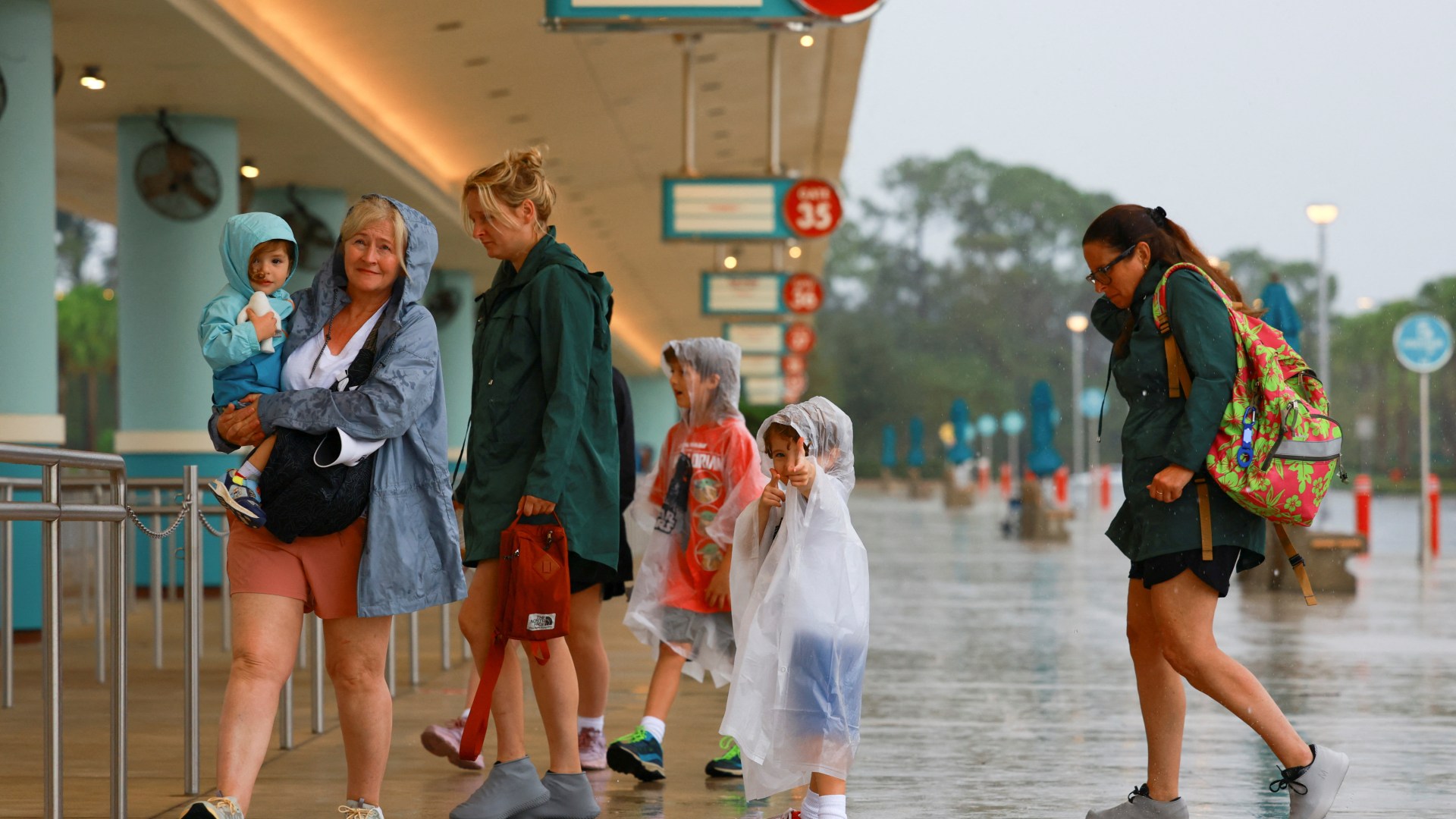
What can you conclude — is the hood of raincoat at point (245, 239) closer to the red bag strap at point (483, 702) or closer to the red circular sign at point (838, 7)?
the red bag strap at point (483, 702)

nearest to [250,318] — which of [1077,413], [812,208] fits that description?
[812,208]

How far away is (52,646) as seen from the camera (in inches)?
169

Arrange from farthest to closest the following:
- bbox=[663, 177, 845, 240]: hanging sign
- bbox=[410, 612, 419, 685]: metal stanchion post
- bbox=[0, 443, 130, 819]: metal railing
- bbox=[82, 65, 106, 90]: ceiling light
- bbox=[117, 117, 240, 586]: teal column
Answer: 1. bbox=[663, 177, 845, 240]: hanging sign
2. bbox=[117, 117, 240, 586]: teal column
3. bbox=[82, 65, 106, 90]: ceiling light
4. bbox=[410, 612, 419, 685]: metal stanchion post
5. bbox=[0, 443, 130, 819]: metal railing

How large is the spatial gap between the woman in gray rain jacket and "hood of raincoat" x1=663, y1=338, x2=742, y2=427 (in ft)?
4.93

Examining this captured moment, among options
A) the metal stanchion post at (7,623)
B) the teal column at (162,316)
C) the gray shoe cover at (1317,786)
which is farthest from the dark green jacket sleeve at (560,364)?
the teal column at (162,316)

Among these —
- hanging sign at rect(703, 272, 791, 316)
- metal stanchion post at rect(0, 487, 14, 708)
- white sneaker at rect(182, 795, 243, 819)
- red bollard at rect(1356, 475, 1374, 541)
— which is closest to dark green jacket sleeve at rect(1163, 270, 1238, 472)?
white sneaker at rect(182, 795, 243, 819)

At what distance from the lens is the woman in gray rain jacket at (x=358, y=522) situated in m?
4.07

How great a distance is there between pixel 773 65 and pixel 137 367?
20.9 ft

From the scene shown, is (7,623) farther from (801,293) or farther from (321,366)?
(801,293)

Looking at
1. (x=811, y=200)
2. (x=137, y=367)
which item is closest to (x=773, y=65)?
(x=811, y=200)

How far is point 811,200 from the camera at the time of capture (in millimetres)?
15469

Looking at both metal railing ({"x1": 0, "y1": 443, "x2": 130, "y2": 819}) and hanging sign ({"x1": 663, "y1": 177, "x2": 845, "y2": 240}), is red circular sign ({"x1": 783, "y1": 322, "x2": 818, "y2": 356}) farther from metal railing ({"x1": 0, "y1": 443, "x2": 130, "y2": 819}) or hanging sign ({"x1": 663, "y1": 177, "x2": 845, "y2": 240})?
metal railing ({"x1": 0, "y1": 443, "x2": 130, "y2": 819})

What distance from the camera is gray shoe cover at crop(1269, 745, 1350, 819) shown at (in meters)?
4.54

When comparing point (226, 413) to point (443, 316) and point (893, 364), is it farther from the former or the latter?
point (893, 364)
